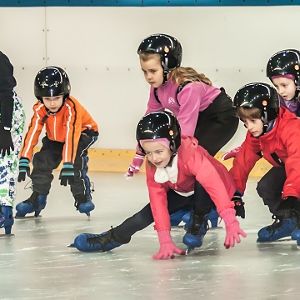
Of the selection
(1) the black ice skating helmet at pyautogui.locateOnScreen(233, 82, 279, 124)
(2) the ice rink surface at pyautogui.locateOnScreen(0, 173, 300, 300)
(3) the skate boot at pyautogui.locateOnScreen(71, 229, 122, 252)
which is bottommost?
(2) the ice rink surface at pyautogui.locateOnScreen(0, 173, 300, 300)

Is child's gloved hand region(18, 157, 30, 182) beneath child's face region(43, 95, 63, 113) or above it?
beneath

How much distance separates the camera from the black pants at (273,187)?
5.29m

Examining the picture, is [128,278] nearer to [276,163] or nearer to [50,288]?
[50,288]

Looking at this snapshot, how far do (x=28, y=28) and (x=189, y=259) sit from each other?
15.5ft

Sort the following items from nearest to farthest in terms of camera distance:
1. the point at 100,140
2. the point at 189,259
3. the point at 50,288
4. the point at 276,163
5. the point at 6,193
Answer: the point at 50,288 < the point at 189,259 < the point at 276,163 < the point at 6,193 < the point at 100,140

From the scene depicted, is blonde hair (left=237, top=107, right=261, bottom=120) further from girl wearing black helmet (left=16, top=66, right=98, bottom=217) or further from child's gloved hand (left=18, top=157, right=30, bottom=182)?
child's gloved hand (left=18, top=157, right=30, bottom=182)

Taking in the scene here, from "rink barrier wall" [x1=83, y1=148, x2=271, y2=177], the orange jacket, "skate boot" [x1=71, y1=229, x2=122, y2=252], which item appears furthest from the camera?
"rink barrier wall" [x1=83, y1=148, x2=271, y2=177]

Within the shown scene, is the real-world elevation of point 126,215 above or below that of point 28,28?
below

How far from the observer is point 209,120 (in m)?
5.68

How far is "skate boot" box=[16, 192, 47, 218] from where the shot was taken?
6.35 metres

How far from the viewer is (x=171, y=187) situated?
4961mm

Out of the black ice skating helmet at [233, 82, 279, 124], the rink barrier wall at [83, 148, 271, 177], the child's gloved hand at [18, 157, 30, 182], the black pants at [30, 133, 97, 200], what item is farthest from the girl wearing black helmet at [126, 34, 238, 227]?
the rink barrier wall at [83, 148, 271, 177]

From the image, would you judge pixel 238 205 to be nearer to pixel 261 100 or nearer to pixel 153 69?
pixel 261 100

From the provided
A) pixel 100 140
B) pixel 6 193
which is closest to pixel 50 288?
pixel 6 193
